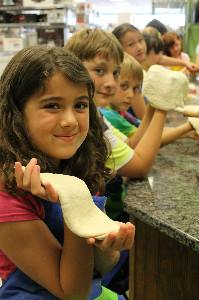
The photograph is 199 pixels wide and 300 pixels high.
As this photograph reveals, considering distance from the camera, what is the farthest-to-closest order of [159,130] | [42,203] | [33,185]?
[159,130] < [42,203] < [33,185]

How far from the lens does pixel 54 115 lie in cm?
71

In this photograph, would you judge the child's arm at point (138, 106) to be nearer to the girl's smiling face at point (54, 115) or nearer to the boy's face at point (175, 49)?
the girl's smiling face at point (54, 115)

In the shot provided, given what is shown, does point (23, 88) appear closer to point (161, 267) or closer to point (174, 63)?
point (161, 267)

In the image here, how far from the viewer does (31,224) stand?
Answer: 66 cm

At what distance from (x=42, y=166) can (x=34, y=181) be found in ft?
0.52

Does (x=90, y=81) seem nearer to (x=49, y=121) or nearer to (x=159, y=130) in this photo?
(x=49, y=121)

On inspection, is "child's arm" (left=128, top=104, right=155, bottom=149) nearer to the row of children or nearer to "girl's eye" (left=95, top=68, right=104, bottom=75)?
"girl's eye" (left=95, top=68, right=104, bottom=75)

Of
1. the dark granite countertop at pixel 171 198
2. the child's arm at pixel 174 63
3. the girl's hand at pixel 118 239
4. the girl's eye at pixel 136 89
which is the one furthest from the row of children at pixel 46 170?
the child's arm at pixel 174 63

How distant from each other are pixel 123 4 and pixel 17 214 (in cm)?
1608

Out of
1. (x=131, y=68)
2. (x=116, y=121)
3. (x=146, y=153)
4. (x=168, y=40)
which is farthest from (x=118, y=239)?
(x=168, y=40)

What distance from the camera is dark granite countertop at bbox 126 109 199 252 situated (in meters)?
0.79

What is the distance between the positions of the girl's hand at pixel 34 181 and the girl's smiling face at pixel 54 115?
155mm

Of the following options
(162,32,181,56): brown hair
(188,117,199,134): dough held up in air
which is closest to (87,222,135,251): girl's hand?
(188,117,199,134): dough held up in air

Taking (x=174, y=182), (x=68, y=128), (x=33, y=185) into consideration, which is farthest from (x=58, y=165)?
(x=174, y=182)
